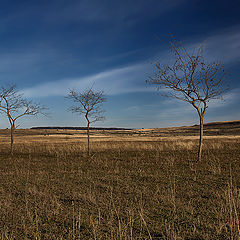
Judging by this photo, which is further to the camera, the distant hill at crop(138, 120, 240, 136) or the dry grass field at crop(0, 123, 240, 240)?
the distant hill at crop(138, 120, 240, 136)

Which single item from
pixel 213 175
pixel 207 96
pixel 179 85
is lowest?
pixel 213 175

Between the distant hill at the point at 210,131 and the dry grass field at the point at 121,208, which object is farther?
the distant hill at the point at 210,131

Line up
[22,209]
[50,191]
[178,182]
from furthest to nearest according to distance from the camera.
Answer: [178,182] < [50,191] < [22,209]

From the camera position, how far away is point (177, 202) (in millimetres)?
5859

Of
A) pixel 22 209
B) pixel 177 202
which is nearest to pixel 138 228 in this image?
pixel 177 202

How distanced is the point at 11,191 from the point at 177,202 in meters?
5.88

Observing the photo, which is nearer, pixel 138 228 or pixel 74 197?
pixel 138 228

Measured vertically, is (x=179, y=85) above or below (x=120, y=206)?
above

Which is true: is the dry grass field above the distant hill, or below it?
above

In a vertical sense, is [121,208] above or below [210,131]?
above

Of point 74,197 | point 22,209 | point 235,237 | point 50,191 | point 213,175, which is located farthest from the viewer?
point 213,175

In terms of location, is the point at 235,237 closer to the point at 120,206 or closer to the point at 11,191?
the point at 120,206

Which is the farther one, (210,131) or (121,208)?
(210,131)

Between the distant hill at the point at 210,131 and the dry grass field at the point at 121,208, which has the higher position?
the dry grass field at the point at 121,208
